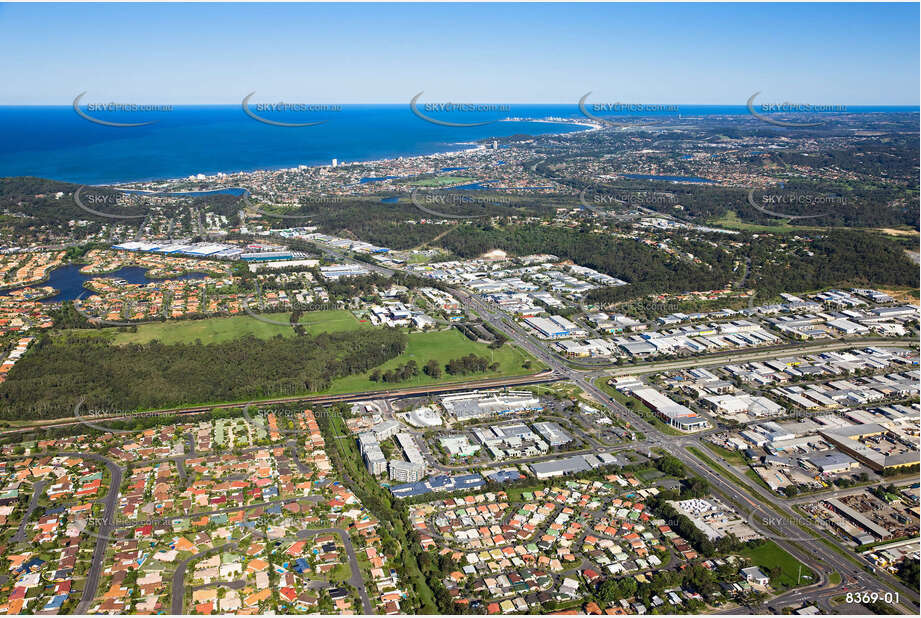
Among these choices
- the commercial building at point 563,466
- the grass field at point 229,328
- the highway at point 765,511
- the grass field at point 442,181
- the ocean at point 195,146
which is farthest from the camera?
the ocean at point 195,146

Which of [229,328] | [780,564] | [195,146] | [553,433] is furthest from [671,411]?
[195,146]

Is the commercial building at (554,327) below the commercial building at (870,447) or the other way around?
the other way around

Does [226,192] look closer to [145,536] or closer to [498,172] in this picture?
[498,172]

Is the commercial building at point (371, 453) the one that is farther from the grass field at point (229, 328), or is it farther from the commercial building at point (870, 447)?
the commercial building at point (870, 447)

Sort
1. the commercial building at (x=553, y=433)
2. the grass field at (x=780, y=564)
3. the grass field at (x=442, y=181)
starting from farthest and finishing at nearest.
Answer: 1. the grass field at (x=442, y=181)
2. the commercial building at (x=553, y=433)
3. the grass field at (x=780, y=564)

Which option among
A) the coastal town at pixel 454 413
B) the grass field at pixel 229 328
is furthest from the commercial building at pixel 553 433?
the grass field at pixel 229 328

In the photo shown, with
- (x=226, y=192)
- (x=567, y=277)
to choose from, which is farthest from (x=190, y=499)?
(x=226, y=192)

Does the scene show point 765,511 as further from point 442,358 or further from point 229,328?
point 229,328
